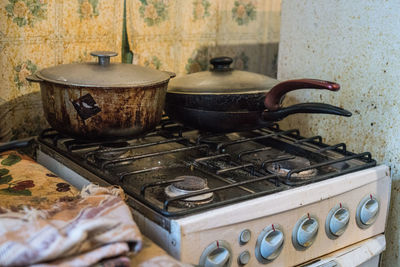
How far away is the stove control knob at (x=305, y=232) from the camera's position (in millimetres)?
1096

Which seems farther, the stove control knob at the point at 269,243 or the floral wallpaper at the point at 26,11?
the floral wallpaper at the point at 26,11

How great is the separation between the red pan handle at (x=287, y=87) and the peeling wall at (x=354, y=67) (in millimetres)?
269

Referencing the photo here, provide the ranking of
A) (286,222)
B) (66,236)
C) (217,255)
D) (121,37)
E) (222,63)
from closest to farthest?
(66,236), (217,255), (286,222), (222,63), (121,37)

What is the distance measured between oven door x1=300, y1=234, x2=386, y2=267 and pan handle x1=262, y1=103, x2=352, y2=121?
1.10ft

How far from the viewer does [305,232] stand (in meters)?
1.10

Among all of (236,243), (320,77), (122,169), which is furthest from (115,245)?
(320,77)

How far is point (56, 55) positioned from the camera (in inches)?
58.7

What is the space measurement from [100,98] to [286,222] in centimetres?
52

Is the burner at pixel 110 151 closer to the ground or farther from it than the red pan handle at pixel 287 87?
closer to the ground

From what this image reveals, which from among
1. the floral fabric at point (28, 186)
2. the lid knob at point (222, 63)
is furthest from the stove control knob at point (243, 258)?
the lid knob at point (222, 63)

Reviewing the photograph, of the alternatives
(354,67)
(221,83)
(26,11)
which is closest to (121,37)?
(26,11)

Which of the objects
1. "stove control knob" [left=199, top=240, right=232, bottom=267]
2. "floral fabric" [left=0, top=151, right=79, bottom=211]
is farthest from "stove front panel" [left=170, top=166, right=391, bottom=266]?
"floral fabric" [left=0, top=151, right=79, bottom=211]

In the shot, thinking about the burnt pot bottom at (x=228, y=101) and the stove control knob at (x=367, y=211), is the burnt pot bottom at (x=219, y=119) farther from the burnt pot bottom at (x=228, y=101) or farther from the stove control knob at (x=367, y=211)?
the stove control knob at (x=367, y=211)

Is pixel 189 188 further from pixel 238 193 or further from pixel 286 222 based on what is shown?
pixel 286 222
